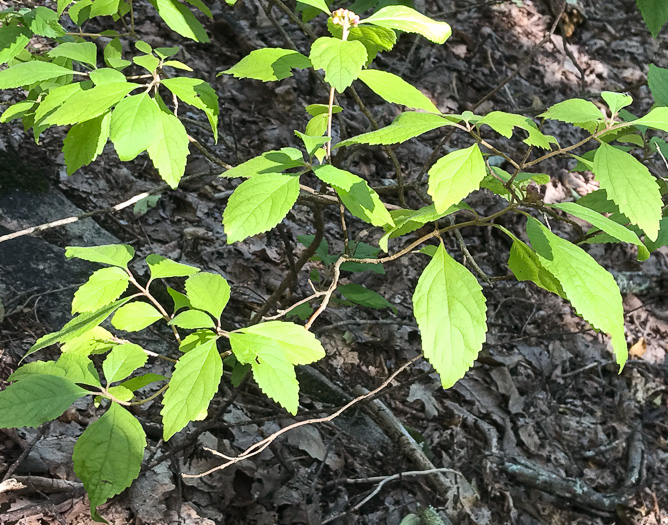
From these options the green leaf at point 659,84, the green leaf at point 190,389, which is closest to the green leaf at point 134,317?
the green leaf at point 190,389

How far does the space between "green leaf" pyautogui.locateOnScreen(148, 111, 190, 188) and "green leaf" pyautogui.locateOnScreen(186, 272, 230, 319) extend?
25 centimetres

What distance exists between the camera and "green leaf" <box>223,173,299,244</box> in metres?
1.07

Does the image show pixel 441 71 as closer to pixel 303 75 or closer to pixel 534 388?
pixel 303 75

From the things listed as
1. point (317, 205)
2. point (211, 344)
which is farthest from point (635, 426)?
point (211, 344)

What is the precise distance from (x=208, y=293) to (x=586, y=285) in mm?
832

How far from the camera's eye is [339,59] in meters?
1.07

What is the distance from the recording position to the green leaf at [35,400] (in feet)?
3.61

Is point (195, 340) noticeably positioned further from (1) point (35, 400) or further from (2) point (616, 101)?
(2) point (616, 101)

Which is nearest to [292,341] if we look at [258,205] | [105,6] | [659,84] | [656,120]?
[258,205]

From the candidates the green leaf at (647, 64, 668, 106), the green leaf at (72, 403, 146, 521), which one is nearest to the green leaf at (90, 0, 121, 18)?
the green leaf at (72, 403, 146, 521)

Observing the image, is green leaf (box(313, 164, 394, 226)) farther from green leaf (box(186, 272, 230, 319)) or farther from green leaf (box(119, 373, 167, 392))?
green leaf (box(119, 373, 167, 392))

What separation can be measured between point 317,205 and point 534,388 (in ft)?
7.27

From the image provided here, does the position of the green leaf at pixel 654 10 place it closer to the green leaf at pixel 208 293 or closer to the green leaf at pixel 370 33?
the green leaf at pixel 370 33

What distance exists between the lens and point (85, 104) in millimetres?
1153
